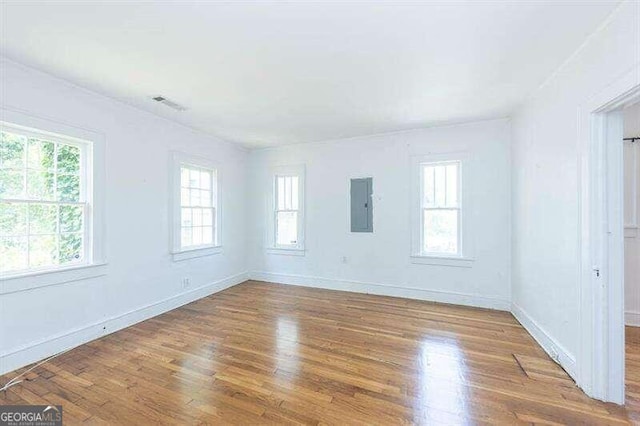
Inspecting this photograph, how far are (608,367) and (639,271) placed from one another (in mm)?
2132

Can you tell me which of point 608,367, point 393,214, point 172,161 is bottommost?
point 608,367

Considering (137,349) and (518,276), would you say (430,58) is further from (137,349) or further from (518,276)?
(137,349)

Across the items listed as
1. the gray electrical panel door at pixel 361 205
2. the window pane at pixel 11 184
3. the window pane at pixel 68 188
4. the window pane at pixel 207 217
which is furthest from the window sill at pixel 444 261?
the window pane at pixel 11 184

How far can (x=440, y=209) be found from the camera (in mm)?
4254

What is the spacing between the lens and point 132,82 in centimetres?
276

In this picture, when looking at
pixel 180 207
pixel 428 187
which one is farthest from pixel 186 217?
pixel 428 187

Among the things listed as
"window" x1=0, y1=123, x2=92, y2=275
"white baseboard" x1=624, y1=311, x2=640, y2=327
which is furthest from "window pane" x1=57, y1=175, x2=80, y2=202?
"white baseboard" x1=624, y1=311, x2=640, y2=327

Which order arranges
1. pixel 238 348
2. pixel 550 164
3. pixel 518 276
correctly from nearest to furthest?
pixel 550 164 < pixel 238 348 < pixel 518 276

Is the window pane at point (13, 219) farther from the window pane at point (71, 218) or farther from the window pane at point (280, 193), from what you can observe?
the window pane at point (280, 193)

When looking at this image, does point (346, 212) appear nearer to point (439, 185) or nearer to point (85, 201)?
point (439, 185)

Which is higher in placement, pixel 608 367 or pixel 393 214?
pixel 393 214

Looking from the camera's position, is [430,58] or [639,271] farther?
[639,271]

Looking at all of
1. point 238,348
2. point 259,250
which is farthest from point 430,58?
point 259,250

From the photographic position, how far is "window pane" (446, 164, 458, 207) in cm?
420
